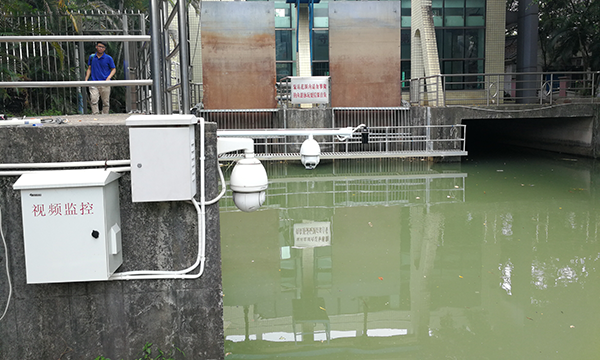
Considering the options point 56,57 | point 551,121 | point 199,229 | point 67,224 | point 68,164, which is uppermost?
point 56,57

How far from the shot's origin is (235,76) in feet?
59.5

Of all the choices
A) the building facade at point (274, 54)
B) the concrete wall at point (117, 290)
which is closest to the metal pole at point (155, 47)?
the concrete wall at point (117, 290)

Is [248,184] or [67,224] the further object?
[248,184]

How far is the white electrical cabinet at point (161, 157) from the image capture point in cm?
318

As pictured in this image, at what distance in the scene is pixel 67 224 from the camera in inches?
122

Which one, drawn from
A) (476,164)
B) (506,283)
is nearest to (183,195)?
(506,283)

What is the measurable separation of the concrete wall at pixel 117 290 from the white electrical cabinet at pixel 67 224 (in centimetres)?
19

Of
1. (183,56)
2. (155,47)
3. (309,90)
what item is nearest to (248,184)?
(183,56)

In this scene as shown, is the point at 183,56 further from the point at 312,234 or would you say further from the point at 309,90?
the point at 309,90

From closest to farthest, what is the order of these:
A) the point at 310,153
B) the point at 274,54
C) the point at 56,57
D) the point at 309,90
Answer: the point at 310,153
the point at 56,57
the point at 309,90
the point at 274,54

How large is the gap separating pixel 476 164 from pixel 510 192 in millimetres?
5314

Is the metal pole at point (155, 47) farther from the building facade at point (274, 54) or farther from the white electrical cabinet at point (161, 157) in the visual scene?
the building facade at point (274, 54)

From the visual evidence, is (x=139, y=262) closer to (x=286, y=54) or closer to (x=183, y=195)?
(x=183, y=195)

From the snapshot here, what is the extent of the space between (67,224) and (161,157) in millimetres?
636
